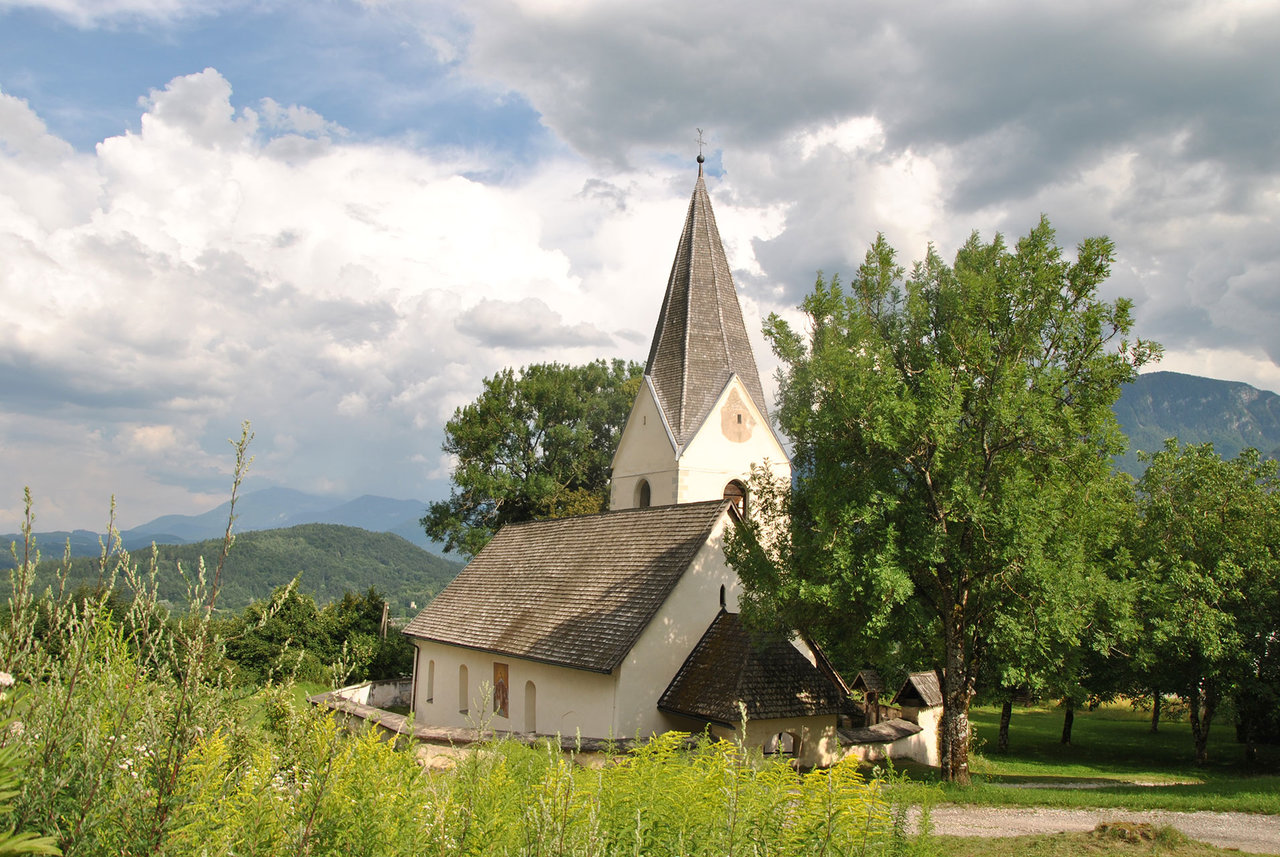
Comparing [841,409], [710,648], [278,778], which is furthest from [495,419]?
[278,778]

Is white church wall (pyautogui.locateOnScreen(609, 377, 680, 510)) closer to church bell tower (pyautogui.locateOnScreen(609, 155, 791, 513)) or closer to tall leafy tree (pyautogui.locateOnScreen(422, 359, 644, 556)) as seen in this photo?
church bell tower (pyautogui.locateOnScreen(609, 155, 791, 513))

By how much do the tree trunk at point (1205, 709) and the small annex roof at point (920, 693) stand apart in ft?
25.2

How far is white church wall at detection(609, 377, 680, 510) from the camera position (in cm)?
2567

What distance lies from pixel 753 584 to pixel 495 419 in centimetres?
3079

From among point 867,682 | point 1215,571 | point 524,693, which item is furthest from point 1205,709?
point 524,693

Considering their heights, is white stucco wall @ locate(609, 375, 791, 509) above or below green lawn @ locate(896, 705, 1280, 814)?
above

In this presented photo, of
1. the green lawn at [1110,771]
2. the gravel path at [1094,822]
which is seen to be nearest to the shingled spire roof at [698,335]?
the green lawn at [1110,771]

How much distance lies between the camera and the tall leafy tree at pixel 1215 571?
22109mm

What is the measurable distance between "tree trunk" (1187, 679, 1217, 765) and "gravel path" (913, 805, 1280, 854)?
38.6ft

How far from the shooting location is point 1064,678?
17.0 metres

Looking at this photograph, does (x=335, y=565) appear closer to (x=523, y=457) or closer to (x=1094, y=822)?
(x=523, y=457)

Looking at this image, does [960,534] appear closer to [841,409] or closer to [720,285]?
[841,409]

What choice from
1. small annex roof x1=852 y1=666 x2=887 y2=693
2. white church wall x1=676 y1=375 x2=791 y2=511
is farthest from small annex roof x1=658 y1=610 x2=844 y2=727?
small annex roof x1=852 y1=666 x2=887 y2=693

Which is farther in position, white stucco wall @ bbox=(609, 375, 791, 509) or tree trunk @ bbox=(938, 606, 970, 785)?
white stucco wall @ bbox=(609, 375, 791, 509)
